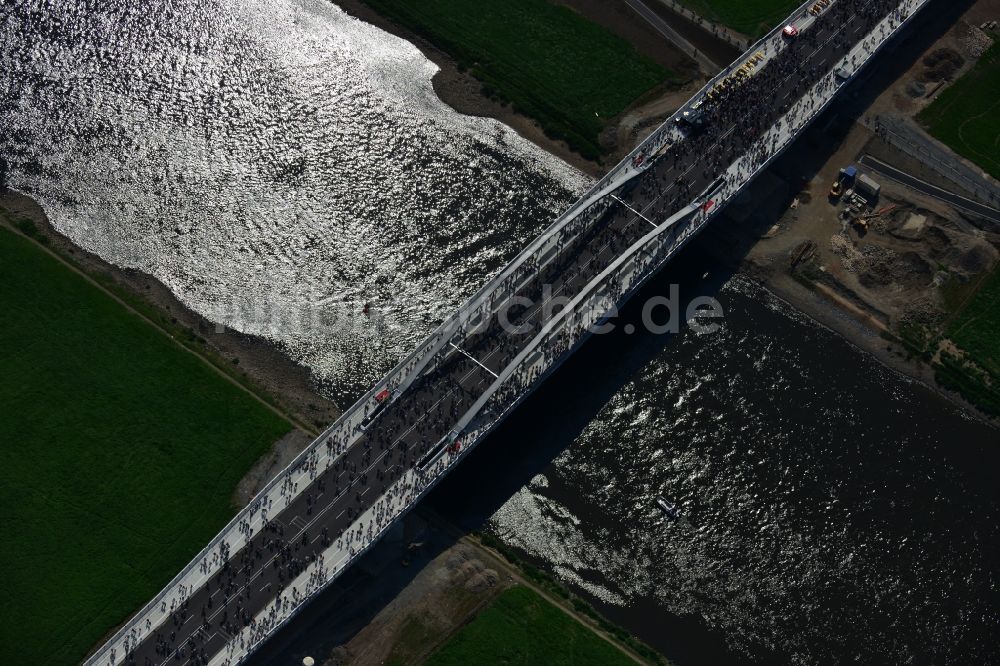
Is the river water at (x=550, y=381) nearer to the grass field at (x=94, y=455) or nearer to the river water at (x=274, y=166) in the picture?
the river water at (x=274, y=166)

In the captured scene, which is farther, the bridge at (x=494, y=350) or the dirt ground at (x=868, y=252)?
the dirt ground at (x=868, y=252)

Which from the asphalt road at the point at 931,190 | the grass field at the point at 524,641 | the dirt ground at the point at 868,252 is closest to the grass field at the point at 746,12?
the dirt ground at the point at 868,252

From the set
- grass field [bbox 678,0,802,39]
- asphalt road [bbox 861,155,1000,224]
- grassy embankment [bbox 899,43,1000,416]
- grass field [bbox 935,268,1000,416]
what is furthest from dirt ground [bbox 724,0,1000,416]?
grass field [bbox 678,0,802,39]

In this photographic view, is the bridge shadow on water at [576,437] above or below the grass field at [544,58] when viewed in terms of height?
below

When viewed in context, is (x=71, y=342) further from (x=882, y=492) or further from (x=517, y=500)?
(x=882, y=492)

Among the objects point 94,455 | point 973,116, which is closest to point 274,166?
point 94,455
